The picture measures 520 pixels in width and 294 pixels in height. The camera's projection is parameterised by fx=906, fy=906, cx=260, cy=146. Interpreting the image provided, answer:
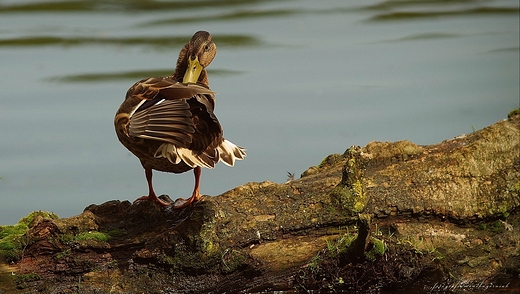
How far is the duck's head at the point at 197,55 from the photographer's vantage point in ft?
21.1

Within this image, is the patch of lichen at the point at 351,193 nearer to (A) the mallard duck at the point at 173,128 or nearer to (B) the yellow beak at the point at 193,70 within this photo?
(A) the mallard duck at the point at 173,128

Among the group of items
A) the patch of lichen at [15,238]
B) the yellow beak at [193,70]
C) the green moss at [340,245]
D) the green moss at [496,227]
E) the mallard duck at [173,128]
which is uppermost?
the yellow beak at [193,70]

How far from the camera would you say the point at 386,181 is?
18.0 feet

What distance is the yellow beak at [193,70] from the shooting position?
6.39 meters

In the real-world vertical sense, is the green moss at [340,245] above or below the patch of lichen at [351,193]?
below

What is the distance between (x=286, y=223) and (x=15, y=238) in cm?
151

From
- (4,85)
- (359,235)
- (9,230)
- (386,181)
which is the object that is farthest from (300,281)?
(4,85)

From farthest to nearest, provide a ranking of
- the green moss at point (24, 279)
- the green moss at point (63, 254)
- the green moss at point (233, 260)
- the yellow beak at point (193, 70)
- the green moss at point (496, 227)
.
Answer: the yellow beak at point (193, 70)
the green moss at point (496, 227)
the green moss at point (233, 260)
the green moss at point (63, 254)
the green moss at point (24, 279)

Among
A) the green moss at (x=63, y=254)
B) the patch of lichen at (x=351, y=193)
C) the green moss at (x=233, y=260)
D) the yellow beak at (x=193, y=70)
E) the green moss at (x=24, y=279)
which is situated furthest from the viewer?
the yellow beak at (x=193, y=70)

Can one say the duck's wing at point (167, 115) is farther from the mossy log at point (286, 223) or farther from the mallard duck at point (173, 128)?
the mossy log at point (286, 223)

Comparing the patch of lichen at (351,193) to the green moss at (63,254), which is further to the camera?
the patch of lichen at (351,193)

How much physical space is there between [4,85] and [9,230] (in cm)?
534

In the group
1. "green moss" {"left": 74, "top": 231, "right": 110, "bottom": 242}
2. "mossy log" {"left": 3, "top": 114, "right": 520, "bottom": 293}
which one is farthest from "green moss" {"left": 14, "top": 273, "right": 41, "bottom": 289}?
"green moss" {"left": 74, "top": 231, "right": 110, "bottom": 242}

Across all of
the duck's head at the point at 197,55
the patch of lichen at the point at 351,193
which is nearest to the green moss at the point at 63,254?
the patch of lichen at the point at 351,193
